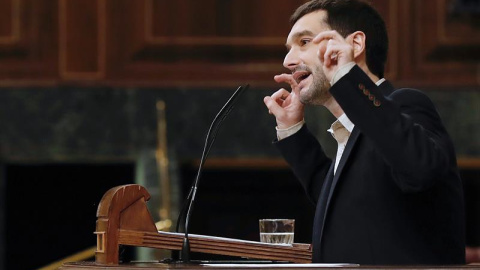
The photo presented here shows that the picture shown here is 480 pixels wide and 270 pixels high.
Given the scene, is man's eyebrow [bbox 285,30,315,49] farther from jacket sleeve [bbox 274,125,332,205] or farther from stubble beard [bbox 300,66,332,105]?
jacket sleeve [bbox 274,125,332,205]

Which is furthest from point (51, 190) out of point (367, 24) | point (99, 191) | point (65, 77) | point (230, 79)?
point (367, 24)

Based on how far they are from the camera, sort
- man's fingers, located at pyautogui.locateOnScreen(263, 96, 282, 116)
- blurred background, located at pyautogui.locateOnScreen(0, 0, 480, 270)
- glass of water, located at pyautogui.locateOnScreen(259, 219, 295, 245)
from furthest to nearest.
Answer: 1. blurred background, located at pyautogui.locateOnScreen(0, 0, 480, 270)
2. man's fingers, located at pyautogui.locateOnScreen(263, 96, 282, 116)
3. glass of water, located at pyautogui.locateOnScreen(259, 219, 295, 245)

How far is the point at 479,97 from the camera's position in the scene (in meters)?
4.46

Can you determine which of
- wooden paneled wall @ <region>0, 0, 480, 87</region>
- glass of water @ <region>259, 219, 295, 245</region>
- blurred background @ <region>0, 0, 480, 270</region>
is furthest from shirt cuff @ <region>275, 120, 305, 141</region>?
wooden paneled wall @ <region>0, 0, 480, 87</region>

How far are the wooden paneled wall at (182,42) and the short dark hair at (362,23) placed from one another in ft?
8.31

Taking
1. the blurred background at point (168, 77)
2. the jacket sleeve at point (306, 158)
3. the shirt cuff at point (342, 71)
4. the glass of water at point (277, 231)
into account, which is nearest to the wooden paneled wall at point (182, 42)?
the blurred background at point (168, 77)

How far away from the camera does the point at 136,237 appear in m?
1.58

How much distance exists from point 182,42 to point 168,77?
16 centimetres

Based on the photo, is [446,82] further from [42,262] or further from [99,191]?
[42,262]

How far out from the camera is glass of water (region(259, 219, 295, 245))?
1.85 metres

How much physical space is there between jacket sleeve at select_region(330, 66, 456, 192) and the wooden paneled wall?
9.45 feet

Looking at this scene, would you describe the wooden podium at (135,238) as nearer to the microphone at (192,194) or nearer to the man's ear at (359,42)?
the microphone at (192,194)

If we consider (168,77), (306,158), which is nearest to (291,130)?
(306,158)

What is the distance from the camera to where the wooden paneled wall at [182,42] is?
4.50 meters
